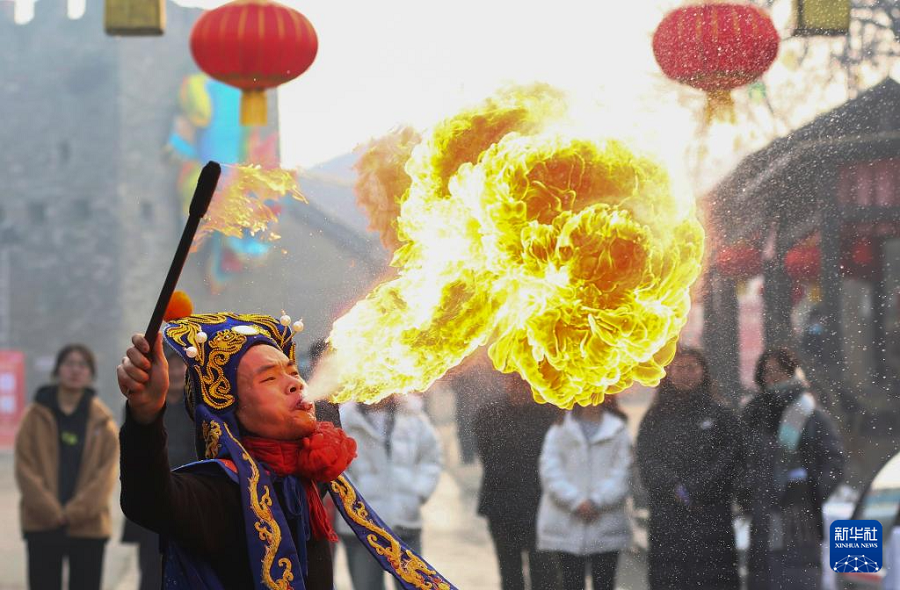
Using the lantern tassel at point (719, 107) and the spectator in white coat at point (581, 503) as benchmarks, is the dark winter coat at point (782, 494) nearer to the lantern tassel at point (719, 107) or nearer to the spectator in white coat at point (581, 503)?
the spectator in white coat at point (581, 503)

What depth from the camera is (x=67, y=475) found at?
4863 millimetres

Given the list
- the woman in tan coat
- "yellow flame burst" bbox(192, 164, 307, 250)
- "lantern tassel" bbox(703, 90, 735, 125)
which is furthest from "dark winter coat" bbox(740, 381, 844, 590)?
the woman in tan coat

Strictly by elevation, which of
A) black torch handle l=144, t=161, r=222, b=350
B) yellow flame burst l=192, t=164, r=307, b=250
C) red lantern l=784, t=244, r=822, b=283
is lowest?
black torch handle l=144, t=161, r=222, b=350

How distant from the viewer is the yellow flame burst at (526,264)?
338 centimetres

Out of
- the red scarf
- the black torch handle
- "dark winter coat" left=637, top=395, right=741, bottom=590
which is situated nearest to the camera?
the black torch handle

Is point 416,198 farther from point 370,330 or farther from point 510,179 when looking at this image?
point 370,330

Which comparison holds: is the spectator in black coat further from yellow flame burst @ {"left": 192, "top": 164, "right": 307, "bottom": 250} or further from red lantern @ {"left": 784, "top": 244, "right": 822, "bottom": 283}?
yellow flame burst @ {"left": 192, "top": 164, "right": 307, "bottom": 250}

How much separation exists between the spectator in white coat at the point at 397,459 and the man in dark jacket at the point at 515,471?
0.21m

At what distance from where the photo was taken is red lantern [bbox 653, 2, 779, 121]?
13.1 ft

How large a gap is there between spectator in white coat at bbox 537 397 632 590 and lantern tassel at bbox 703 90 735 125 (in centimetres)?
94

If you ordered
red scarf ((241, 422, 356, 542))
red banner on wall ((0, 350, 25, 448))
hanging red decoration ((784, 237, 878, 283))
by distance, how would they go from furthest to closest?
1. red banner on wall ((0, 350, 25, 448))
2. hanging red decoration ((784, 237, 878, 283))
3. red scarf ((241, 422, 356, 542))

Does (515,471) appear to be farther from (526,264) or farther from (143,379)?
(143,379)

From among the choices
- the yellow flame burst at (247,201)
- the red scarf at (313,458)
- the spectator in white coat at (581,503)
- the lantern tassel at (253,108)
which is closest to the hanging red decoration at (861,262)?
the spectator in white coat at (581,503)

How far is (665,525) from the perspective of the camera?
4.00 meters
